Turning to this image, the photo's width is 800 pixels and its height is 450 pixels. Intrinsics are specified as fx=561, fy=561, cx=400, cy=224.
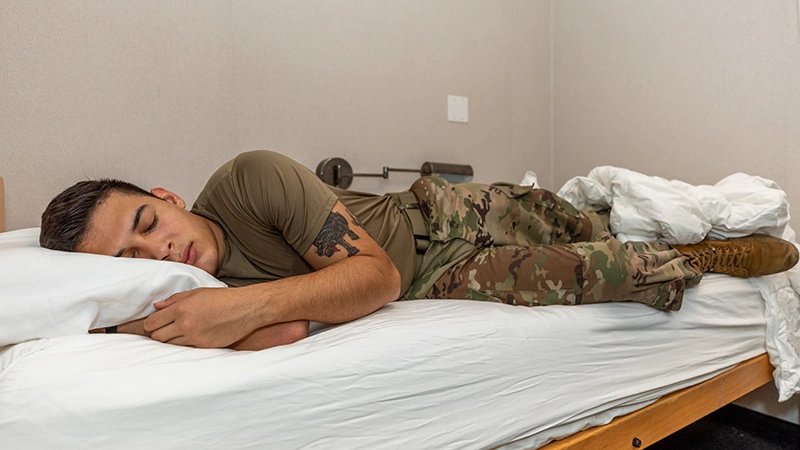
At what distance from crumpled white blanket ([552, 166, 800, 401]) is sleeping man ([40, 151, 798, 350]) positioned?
0.05m

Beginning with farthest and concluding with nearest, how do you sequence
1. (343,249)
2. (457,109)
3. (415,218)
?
(457,109) → (415,218) → (343,249)

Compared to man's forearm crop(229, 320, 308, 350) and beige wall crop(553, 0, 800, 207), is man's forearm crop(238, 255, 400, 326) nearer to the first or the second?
man's forearm crop(229, 320, 308, 350)

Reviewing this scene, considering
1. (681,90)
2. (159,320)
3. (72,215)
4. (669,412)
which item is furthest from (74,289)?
(681,90)

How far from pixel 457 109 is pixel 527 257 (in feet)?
3.56

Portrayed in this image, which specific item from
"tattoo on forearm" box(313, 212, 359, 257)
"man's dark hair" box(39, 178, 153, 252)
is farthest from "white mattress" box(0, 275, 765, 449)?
"man's dark hair" box(39, 178, 153, 252)

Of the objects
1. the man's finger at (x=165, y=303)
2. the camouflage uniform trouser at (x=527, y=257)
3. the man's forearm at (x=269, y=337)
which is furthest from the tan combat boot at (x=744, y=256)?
the man's finger at (x=165, y=303)

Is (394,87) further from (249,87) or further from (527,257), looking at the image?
(527,257)

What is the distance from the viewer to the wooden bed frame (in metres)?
1.04

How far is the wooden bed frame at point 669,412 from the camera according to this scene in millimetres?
1045

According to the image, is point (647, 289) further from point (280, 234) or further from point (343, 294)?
point (280, 234)

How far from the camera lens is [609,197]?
4.97 ft

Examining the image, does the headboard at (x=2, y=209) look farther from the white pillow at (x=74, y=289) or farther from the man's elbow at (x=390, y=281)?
the man's elbow at (x=390, y=281)

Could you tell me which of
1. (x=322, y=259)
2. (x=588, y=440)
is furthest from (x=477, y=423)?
(x=322, y=259)

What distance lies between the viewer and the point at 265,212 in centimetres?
107
